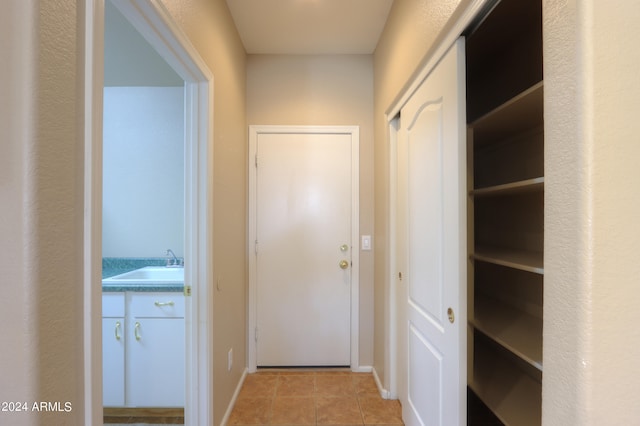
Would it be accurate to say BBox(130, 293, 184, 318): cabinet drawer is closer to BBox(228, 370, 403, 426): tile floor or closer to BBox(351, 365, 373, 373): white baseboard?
BBox(228, 370, 403, 426): tile floor

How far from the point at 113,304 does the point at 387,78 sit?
2.36 meters

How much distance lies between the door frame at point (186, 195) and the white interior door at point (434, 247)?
3.65ft

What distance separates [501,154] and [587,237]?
1.21 metres

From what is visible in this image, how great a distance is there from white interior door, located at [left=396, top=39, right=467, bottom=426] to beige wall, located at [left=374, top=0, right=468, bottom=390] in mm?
176

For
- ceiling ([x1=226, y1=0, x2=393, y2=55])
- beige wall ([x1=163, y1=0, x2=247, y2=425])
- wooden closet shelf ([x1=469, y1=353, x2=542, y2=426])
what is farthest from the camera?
ceiling ([x1=226, y1=0, x2=393, y2=55])

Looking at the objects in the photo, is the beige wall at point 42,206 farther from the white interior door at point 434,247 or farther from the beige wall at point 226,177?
the white interior door at point 434,247

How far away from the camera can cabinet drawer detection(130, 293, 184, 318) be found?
1.75m

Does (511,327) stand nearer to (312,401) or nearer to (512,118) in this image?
(512,118)

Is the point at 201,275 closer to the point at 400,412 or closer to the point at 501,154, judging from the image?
the point at 400,412

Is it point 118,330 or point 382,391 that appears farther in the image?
point 382,391

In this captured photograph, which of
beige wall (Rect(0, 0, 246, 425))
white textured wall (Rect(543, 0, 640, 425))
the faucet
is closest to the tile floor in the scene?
the faucet

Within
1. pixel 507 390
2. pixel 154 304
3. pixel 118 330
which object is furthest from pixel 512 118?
pixel 118 330

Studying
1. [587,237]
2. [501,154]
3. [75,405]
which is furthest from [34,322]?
[501,154]

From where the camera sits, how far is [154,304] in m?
1.75
